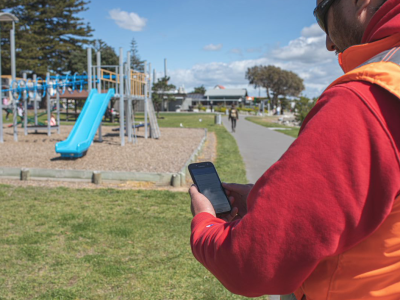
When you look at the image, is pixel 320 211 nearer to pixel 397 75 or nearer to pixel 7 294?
pixel 397 75

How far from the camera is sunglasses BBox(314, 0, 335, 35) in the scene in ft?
3.33

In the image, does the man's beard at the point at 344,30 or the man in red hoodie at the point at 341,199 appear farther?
the man's beard at the point at 344,30

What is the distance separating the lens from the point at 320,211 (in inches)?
31.9

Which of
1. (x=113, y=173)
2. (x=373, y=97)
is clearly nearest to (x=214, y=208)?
(x=373, y=97)

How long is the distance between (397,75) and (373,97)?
70 millimetres

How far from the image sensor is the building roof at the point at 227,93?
10599 centimetres

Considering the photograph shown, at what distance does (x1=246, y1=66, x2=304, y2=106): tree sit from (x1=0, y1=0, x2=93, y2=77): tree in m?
43.4

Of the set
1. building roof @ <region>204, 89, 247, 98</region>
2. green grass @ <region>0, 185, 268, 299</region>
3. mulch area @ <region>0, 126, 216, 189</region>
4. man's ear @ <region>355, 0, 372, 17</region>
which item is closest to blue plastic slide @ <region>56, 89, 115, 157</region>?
mulch area @ <region>0, 126, 216, 189</region>

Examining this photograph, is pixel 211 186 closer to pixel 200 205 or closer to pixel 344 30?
pixel 200 205

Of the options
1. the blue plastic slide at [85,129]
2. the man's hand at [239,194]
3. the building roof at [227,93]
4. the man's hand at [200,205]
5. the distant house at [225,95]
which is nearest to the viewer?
the man's hand at [200,205]

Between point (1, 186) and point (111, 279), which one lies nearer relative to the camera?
point (111, 279)

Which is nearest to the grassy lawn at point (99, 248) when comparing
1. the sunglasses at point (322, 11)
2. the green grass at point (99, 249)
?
the green grass at point (99, 249)

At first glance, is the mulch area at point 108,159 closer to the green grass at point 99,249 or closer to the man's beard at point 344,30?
the green grass at point 99,249

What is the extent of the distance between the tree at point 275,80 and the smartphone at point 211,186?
264ft
